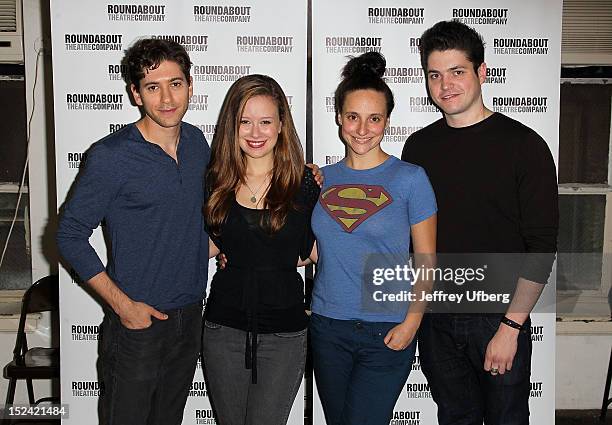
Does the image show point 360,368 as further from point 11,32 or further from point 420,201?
point 11,32

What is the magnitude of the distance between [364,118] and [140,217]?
2.58 feet

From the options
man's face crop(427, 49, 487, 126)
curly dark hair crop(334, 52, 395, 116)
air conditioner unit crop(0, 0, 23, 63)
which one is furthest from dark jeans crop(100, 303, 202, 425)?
air conditioner unit crop(0, 0, 23, 63)

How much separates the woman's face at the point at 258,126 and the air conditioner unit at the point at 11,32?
81.4 inches

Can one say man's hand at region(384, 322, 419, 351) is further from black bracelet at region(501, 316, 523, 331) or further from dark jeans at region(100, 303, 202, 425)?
dark jeans at region(100, 303, 202, 425)

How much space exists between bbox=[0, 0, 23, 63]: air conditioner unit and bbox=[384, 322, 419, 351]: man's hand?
2615 mm

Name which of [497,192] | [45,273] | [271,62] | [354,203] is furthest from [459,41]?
[45,273]

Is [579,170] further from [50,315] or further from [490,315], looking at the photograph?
[50,315]

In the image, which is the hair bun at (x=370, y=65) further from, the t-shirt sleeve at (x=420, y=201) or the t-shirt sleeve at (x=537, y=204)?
the t-shirt sleeve at (x=537, y=204)

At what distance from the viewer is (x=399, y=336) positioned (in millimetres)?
1977

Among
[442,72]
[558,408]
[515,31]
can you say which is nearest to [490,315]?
[442,72]

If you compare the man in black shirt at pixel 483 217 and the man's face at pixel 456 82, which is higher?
the man's face at pixel 456 82

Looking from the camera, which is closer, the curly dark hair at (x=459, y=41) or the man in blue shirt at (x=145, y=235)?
the man in blue shirt at (x=145, y=235)

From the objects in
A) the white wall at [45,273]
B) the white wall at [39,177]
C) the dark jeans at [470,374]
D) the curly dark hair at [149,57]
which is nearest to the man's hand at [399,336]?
the dark jeans at [470,374]

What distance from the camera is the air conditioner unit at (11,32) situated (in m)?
3.35
